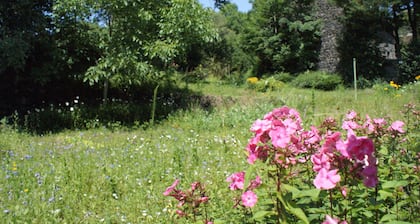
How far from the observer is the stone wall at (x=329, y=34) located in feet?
51.9

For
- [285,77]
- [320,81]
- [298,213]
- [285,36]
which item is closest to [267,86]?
[320,81]

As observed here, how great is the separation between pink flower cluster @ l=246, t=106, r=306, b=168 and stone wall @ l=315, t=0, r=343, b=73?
596 inches

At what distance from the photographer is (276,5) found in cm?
1652

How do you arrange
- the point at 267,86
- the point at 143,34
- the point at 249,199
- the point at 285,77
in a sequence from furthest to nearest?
the point at 285,77, the point at 267,86, the point at 143,34, the point at 249,199

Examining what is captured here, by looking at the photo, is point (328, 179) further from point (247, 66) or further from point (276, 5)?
point (247, 66)

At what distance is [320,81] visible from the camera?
1379cm

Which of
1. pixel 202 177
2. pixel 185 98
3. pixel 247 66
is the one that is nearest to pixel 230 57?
pixel 247 66

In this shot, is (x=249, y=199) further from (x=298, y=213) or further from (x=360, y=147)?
(x=360, y=147)

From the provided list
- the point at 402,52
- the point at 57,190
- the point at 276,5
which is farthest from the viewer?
the point at 276,5

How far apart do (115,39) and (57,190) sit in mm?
4477

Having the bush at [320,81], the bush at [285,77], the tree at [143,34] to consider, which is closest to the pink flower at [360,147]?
the tree at [143,34]

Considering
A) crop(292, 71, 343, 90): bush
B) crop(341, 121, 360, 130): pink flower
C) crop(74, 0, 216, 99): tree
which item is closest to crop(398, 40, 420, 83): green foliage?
crop(292, 71, 343, 90): bush

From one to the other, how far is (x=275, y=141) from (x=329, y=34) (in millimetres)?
16094

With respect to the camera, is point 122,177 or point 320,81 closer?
point 122,177
